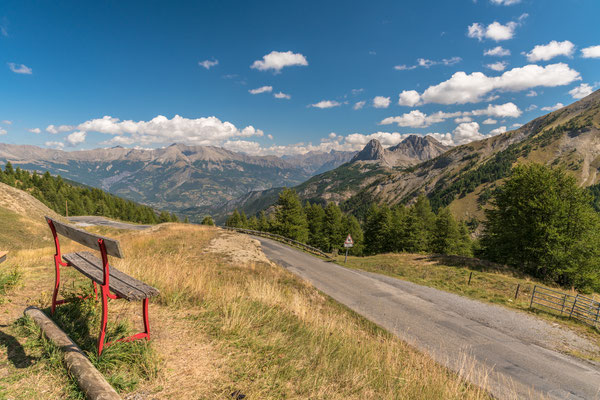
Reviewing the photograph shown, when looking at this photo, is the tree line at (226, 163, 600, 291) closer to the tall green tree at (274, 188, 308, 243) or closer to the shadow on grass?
the tall green tree at (274, 188, 308, 243)

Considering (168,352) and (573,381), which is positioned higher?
(168,352)

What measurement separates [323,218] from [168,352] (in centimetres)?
5008

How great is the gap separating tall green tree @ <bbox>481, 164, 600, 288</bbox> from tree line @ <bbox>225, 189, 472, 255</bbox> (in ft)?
68.1

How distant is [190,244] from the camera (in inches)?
695

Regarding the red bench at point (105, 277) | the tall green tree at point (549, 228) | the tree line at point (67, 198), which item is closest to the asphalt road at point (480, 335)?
the red bench at point (105, 277)

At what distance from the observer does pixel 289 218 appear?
45.5 meters

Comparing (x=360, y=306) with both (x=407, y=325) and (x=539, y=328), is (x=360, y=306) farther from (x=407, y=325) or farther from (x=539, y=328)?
(x=539, y=328)

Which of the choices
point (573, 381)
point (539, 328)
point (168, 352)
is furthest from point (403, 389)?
point (539, 328)

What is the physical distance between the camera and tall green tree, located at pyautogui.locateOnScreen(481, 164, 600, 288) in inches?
790

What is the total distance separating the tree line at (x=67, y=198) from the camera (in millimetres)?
71863

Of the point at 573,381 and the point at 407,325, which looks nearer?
the point at 573,381

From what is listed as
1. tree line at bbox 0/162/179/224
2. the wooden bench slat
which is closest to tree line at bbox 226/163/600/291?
the wooden bench slat

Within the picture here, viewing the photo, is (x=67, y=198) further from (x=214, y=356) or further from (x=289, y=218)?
(x=214, y=356)

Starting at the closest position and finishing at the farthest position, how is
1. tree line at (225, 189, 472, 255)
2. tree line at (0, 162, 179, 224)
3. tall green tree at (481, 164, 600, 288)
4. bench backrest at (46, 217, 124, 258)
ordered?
bench backrest at (46, 217, 124, 258) → tall green tree at (481, 164, 600, 288) → tree line at (225, 189, 472, 255) → tree line at (0, 162, 179, 224)
